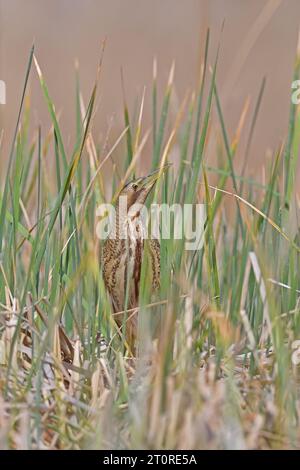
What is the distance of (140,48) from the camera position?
488cm

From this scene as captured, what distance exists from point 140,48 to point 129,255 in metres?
3.28

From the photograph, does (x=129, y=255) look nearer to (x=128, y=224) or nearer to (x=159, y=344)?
(x=128, y=224)

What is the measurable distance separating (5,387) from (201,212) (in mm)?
494

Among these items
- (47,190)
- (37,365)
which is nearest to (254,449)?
(37,365)

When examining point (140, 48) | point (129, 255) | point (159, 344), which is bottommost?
point (159, 344)

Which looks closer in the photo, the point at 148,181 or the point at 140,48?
the point at 148,181

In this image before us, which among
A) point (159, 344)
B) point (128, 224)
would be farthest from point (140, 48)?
point (159, 344)

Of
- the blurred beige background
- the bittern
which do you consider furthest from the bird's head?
A: the blurred beige background

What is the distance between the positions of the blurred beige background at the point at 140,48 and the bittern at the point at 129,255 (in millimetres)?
2195

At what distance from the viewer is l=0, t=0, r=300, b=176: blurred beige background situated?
4230 mm

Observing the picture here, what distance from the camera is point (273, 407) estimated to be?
4.34 feet

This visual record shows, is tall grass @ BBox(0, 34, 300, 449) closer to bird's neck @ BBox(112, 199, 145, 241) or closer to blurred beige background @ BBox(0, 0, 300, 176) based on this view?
bird's neck @ BBox(112, 199, 145, 241)

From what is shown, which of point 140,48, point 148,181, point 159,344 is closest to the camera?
point 159,344
